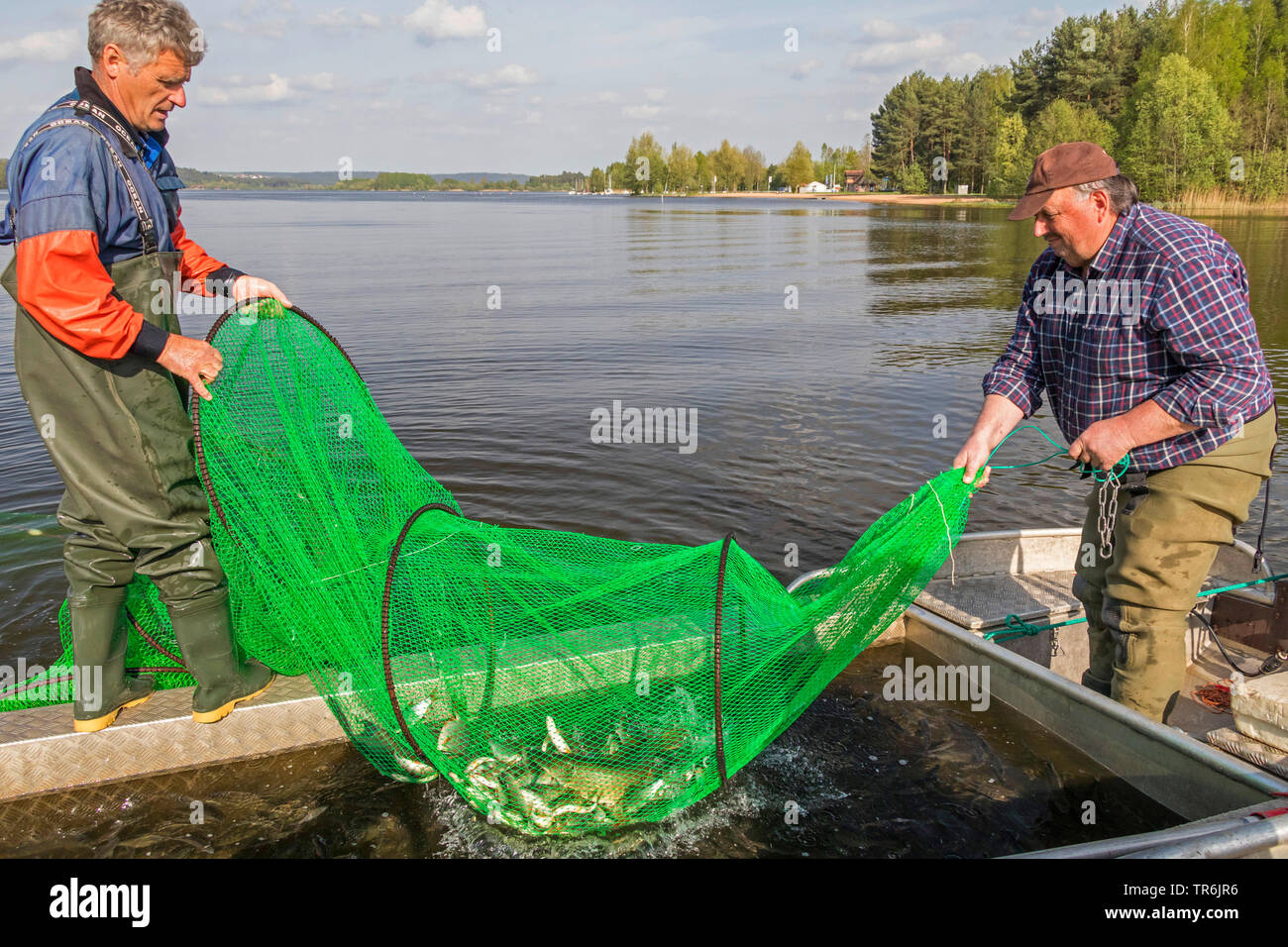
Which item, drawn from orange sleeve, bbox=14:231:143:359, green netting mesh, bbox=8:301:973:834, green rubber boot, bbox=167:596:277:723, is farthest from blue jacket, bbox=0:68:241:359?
green rubber boot, bbox=167:596:277:723

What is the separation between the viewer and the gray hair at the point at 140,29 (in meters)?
3.54

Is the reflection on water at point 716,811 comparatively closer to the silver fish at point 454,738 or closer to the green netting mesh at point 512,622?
the green netting mesh at point 512,622

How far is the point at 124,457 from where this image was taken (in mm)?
3773

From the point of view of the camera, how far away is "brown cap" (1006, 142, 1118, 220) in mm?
3812

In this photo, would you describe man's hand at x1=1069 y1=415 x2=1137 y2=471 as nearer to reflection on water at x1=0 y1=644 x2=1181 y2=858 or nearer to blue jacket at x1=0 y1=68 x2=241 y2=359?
reflection on water at x1=0 y1=644 x2=1181 y2=858

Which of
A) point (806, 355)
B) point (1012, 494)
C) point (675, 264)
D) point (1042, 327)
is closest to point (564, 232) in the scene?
point (675, 264)

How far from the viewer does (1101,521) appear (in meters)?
4.26

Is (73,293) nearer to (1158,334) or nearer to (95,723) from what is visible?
(95,723)

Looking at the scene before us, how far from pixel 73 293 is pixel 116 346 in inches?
9.8

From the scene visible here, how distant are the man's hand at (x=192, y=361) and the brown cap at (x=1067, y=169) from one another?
3.65 metres

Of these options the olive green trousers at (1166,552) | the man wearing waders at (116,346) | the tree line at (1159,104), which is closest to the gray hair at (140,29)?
the man wearing waders at (116,346)

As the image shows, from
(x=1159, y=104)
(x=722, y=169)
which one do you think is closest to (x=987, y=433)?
(x=1159, y=104)
